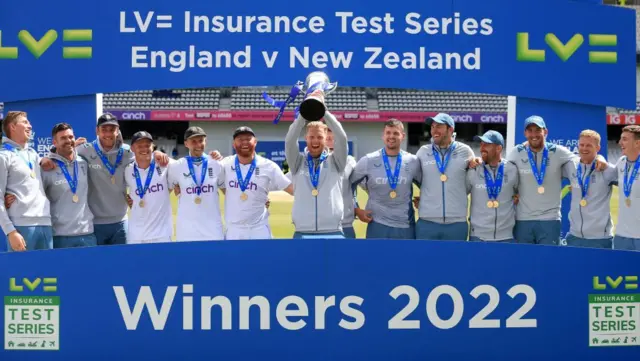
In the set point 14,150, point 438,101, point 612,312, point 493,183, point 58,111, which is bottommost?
point 612,312

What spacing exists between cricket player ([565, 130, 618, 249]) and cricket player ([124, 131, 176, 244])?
3233 mm

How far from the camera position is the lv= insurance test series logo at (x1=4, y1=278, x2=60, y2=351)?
4555 millimetres

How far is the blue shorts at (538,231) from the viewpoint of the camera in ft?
20.8

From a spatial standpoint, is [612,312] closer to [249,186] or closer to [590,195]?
[590,195]

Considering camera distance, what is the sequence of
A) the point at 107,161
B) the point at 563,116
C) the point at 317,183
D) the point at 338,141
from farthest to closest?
1. the point at 563,116
2. the point at 107,161
3. the point at 317,183
4. the point at 338,141

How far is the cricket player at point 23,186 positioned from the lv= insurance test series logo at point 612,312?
3791 millimetres

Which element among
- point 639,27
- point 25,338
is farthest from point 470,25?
point 639,27

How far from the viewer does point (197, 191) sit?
607cm

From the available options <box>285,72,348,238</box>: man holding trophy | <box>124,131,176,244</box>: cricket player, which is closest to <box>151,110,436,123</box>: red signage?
<box>124,131,176,244</box>: cricket player

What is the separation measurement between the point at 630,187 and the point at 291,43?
298 cm

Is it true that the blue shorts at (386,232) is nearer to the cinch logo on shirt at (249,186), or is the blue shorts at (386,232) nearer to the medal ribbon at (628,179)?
the cinch logo on shirt at (249,186)

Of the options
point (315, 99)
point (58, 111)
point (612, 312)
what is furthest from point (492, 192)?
point (58, 111)

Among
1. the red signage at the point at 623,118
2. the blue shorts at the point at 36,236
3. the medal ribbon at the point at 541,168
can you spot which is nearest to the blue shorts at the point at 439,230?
the medal ribbon at the point at 541,168

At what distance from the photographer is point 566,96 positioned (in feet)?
21.9
